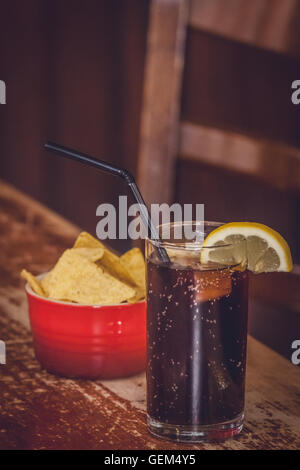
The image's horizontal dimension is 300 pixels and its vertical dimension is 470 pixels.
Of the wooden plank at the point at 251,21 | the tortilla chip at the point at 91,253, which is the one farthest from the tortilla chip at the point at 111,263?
the wooden plank at the point at 251,21

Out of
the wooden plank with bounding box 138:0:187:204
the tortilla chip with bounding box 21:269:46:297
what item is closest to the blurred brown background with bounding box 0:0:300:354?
the wooden plank with bounding box 138:0:187:204

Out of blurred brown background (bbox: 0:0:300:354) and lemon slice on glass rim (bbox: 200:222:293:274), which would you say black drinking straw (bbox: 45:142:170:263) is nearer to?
lemon slice on glass rim (bbox: 200:222:293:274)

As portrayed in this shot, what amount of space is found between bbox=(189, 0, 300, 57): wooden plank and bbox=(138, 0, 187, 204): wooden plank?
5cm

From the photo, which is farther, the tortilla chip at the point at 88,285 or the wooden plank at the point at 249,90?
the wooden plank at the point at 249,90

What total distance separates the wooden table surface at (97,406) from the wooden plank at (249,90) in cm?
103

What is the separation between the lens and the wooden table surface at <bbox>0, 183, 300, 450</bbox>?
0.82 metres

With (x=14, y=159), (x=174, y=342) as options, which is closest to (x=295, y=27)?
(x=174, y=342)

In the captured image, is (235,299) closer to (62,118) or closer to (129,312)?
(129,312)

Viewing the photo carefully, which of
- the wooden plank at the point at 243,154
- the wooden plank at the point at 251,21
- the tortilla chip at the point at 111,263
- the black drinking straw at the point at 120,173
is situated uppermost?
the wooden plank at the point at 251,21

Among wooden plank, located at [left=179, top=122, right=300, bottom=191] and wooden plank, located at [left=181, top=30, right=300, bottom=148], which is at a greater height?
wooden plank, located at [left=181, top=30, right=300, bottom=148]

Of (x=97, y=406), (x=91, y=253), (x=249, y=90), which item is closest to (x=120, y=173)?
(x=91, y=253)

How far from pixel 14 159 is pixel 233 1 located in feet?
10.4

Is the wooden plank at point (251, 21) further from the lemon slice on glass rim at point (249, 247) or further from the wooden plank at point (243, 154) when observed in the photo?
the lemon slice on glass rim at point (249, 247)

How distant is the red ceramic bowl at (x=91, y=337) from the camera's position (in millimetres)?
989
